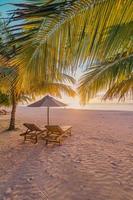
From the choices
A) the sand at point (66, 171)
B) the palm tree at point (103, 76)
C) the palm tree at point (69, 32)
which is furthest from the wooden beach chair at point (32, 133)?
the palm tree at point (69, 32)

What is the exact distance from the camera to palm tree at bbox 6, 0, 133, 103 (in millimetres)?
1917

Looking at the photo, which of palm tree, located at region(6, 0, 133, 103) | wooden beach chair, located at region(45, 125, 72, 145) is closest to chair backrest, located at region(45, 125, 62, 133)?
wooden beach chair, located at region(45, 125, 72, 145)

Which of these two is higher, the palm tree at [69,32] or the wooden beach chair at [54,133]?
the palm tree at [69,32]

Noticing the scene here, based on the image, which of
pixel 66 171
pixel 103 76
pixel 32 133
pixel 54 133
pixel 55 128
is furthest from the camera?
pixel 32 133

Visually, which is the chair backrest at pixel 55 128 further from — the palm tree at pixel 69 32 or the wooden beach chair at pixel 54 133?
the palm tree at pixel 69 32

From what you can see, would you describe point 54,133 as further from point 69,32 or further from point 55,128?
point 69,32

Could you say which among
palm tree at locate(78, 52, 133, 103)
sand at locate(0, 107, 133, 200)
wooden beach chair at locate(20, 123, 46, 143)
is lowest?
sand at locate(0, 107, 133, 200)

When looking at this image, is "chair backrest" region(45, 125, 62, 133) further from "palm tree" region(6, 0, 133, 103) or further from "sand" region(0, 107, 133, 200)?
"palm tree" region(6, 0, 133, 103)

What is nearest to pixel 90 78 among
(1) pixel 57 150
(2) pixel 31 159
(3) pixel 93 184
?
(3) pixel 93 184

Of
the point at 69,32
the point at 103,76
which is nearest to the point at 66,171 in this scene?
the point at 103,76

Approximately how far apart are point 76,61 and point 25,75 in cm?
54

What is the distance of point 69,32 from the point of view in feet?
6.95

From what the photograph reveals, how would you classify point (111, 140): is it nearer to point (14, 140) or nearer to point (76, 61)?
point (14, 140)

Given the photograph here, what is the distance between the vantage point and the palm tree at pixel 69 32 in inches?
75.5
